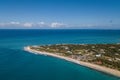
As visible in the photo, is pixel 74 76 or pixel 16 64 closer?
pixel 74 76

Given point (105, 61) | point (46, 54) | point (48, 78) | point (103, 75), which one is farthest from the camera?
point (46, 54)

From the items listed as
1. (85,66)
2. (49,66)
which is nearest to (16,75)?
(49,66)

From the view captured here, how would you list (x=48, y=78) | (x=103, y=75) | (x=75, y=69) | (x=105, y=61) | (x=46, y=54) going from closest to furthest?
1. (x=48, y=78)
2. (x=103, y=75)
3. (x=75, y=69)
4. (x=105, y=61)
5. (x=46, y=54)

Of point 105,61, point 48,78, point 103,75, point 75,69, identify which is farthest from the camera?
point 105,61

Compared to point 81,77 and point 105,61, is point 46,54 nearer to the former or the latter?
point 105,61

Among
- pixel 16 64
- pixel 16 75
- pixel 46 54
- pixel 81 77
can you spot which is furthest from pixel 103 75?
pixel 46 54

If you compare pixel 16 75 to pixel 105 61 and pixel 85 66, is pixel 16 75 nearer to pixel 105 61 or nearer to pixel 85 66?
pixel 85 66

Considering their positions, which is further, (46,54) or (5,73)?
(46,54)
